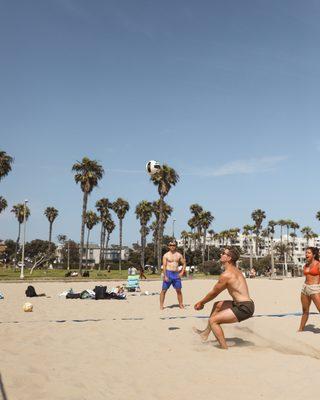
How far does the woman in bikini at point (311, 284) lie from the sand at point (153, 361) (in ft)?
1.16

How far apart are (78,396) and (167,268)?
8034 mm

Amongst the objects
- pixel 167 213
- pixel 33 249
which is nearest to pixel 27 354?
pixel 167 213

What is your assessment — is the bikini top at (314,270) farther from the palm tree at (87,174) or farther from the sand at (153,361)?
the palm tree at (87,174)

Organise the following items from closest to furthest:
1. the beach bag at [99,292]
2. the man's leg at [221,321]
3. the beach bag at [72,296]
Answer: the man's leg at [221,321] → the beach bag at [99,292] → the beach bag at [72,296]

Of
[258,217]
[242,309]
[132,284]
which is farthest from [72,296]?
[258,217]

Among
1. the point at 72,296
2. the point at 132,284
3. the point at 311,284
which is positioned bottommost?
the point at 72,296

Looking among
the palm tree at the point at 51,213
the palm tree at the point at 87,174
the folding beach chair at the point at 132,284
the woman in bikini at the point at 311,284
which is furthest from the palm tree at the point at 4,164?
the palm tree at the point at 51,213

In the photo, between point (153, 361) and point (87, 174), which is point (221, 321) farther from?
point (87, 174)

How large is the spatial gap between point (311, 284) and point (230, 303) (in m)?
2.32

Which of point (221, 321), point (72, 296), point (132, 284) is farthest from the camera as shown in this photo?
point (132, 284)

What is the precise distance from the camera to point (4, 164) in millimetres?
46531

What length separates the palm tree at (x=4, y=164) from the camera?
Result: 152 ft

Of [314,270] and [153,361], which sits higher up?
[314,270]

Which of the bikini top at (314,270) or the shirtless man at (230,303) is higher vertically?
the bikini top at (314,270)
